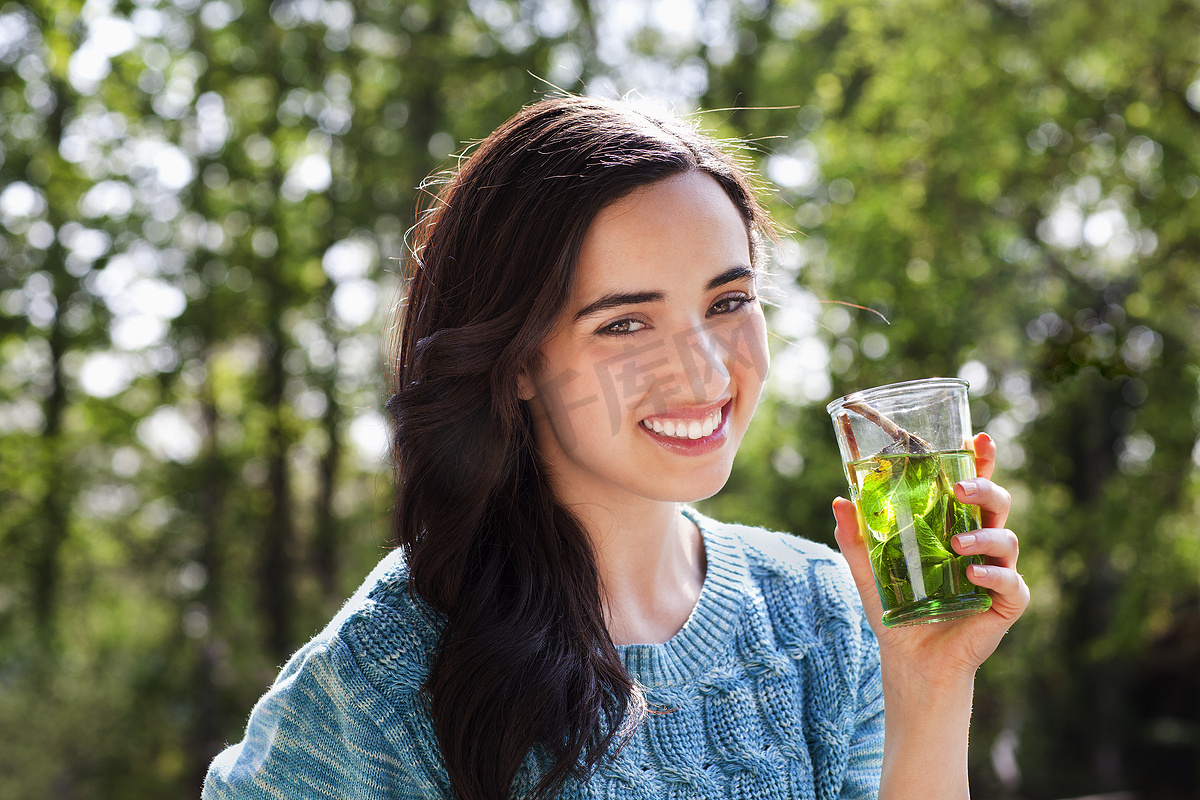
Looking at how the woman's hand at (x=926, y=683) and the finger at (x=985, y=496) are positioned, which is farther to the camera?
the woman's hand at (x=926, y=683)

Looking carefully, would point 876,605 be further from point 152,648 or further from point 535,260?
point 152,648

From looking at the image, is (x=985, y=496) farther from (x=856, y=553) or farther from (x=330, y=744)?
(x=330, y=744)

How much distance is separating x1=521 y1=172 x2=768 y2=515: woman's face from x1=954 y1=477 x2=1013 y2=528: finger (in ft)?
1.36

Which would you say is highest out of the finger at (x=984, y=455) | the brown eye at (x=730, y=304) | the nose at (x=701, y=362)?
the brown eye at (x=730, y=304)

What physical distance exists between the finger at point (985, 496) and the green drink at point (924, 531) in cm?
2

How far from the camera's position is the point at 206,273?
11531 millimetres

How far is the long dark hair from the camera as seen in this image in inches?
64.4

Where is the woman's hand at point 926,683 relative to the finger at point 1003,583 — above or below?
below

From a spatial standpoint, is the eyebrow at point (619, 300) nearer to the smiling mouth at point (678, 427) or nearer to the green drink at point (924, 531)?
the smiling mouth at point (678, 427)

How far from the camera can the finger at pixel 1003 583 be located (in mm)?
1494

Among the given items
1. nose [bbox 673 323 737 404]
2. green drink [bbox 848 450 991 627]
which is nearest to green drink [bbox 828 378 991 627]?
green drink [bbox 848 450 991 627]

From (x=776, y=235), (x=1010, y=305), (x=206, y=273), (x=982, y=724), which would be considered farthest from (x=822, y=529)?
(x=206, y=273)

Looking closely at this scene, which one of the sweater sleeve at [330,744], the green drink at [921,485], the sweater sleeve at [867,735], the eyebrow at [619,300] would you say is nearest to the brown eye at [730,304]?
the eyebrow at [619,300]

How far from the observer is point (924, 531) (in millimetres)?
1508
